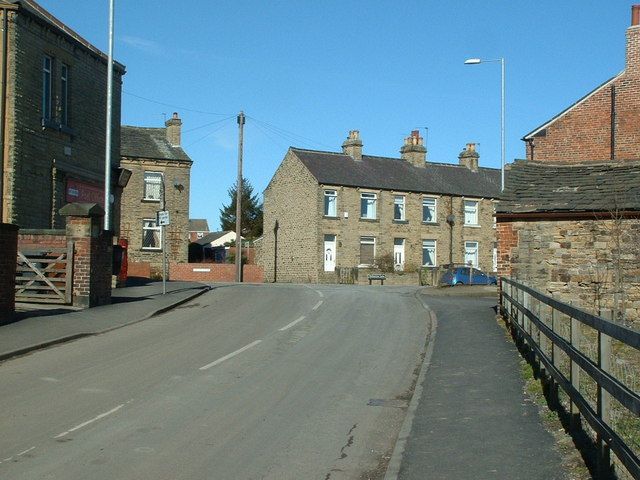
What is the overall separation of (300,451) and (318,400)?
263 cm

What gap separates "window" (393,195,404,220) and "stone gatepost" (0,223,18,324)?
37699mm

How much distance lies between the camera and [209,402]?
399 inches

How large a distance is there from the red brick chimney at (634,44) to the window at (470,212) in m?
28.5

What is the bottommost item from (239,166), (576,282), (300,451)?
(300,451)

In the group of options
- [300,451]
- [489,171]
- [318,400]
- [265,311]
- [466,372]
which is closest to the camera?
[300,451]

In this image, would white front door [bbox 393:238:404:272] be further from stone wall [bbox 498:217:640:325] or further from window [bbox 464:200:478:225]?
stone wall [bbox 498:217:640:325]

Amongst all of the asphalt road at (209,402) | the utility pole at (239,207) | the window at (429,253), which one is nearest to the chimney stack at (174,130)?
the utility pole at (239,207)

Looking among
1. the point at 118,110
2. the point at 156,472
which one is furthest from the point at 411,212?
the point at 156,472

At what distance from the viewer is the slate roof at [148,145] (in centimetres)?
4912

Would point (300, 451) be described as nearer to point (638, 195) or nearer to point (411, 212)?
point (638, 195)

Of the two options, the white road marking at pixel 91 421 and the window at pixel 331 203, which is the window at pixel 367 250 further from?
the white road marking at pixel 91 421

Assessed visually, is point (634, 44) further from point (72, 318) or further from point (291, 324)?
point (72, 318)

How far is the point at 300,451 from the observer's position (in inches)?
310

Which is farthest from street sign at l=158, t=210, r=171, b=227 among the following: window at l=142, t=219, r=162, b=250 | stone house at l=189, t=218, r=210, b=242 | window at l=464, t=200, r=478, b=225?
stone house at l=189, t=218, r=210, b=242
